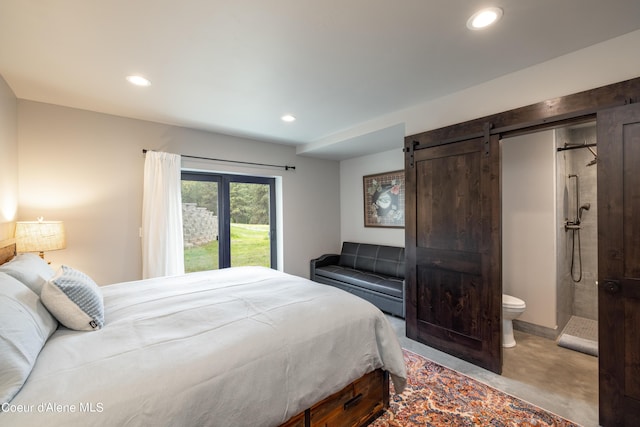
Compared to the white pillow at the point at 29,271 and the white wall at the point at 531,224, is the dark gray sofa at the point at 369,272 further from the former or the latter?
the white pillow at the point at 29,271

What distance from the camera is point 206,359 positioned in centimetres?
118

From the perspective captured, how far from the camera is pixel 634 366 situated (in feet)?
5.43

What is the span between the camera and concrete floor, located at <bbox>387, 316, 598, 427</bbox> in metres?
1.91

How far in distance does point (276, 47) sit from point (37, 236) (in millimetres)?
2601

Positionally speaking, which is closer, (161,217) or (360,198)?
(161,217)

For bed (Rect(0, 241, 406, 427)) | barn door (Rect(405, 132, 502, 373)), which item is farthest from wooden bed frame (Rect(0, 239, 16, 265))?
barn door (Rect(405, 132, 502, 373))

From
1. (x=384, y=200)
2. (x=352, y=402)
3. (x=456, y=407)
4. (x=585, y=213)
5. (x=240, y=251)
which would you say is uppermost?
(x=384, y=200)

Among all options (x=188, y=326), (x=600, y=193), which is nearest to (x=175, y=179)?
(x=188, y=326)

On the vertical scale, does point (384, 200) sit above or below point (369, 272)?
above

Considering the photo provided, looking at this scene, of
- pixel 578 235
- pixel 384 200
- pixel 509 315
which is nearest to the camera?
pixel 509 315

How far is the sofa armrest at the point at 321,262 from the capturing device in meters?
4.77

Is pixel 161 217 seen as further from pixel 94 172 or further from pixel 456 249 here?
pixel 456 249

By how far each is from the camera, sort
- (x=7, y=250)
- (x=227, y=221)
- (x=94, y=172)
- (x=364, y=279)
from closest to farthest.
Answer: (x=7, y=250)
(x=94, y=172)
(x=364, y=279)
(x=227, y=221)

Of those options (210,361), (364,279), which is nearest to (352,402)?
(210,361)
